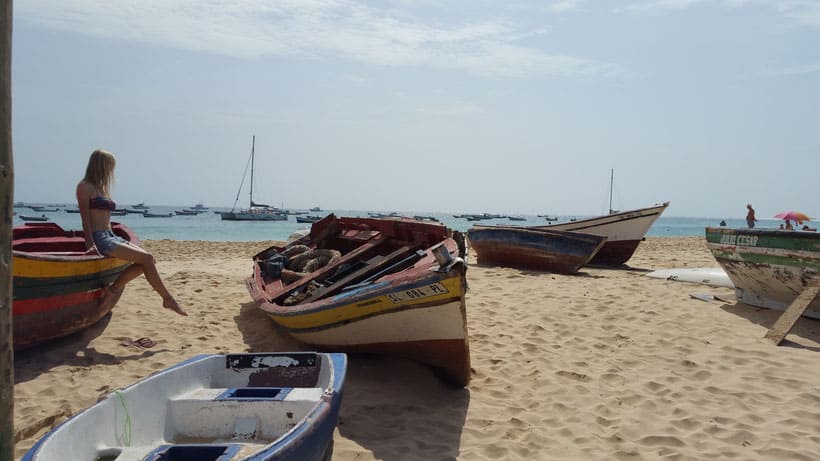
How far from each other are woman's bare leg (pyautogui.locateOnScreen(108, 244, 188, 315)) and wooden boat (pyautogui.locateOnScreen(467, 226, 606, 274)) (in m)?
7.78

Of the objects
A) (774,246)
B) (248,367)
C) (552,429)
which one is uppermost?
(774,246)

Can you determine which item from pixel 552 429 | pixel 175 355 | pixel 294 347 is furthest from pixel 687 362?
pixel 175 355

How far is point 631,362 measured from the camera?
5.34 m

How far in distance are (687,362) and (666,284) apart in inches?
169

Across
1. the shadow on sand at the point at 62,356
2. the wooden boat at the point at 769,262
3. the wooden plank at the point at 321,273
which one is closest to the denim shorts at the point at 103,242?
the shadow on sand at the point at 62,356

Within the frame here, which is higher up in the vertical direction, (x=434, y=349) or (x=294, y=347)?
(x=434, y=349)

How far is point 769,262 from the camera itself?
22.9 ft

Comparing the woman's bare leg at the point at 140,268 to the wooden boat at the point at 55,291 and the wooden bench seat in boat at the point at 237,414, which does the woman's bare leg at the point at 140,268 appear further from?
the wooden bench seat in boat at the point at 237,414

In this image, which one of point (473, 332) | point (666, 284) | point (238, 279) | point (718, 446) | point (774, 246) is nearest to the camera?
point (718, 446)

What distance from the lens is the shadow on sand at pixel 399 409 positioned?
3758mm

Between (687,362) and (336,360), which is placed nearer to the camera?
(336,360)

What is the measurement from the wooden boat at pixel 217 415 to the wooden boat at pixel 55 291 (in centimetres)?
181

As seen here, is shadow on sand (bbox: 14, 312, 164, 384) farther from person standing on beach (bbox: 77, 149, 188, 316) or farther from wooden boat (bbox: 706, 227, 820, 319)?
wooden boat (bbox: 706, 227, 820, 319)

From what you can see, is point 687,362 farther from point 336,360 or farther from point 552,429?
point 336,360
